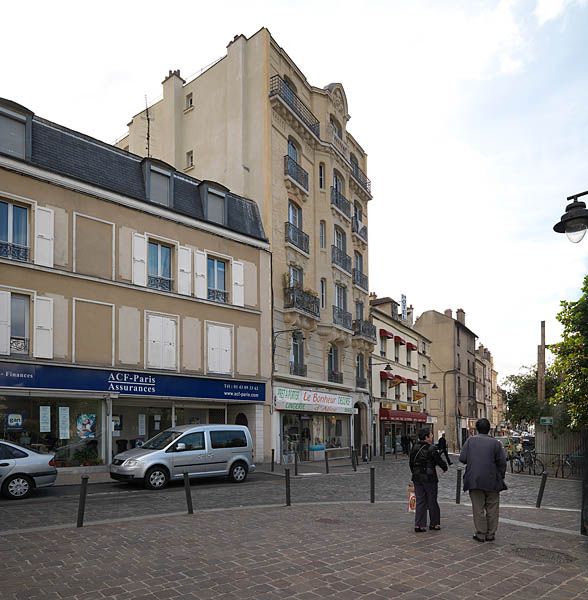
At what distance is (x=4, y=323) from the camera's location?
17.8m

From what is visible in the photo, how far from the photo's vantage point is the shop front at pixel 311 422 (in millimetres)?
27297

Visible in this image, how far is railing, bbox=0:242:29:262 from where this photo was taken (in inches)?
710

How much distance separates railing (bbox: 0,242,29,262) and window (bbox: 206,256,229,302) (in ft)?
24.2

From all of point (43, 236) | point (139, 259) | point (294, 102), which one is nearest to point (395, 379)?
point (294, 102)

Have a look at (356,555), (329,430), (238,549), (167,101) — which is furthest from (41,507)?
(167,101)

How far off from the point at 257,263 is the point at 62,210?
901 centimetres

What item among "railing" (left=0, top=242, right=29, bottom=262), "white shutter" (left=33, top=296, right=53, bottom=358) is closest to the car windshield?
"white shutter" (left=33, top=296, right=53, bottom=358)

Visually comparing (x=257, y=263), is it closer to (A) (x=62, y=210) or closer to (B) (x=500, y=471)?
(A) (x=62, y=210)

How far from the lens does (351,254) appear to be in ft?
118

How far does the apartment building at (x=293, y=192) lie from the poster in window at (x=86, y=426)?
8.50m

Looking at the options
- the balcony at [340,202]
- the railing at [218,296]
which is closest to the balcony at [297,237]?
the balcony at [340,202]

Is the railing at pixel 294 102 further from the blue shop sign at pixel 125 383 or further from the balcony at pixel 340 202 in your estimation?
the blue shop sign at pixel 125 383

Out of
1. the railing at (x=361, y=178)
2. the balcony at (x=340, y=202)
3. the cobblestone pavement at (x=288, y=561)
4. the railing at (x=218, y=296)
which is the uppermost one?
the railing at (x=361, y=178)

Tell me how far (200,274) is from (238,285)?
2.03 m
